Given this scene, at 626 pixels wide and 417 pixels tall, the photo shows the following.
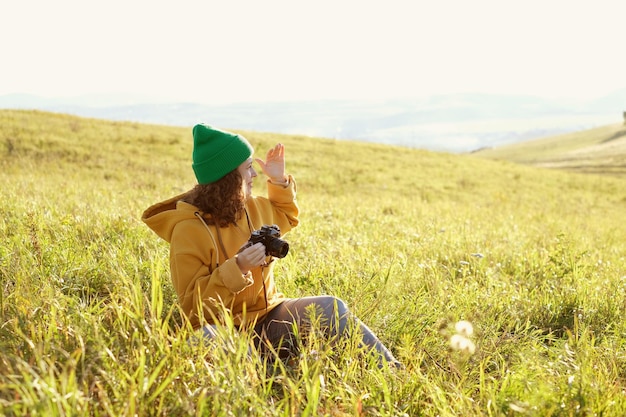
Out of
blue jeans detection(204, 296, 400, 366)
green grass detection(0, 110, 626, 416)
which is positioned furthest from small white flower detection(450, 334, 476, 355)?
blue jeans detection(204, 296, 400, 366)

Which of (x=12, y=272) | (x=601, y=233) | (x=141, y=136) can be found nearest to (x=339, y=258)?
(x=12, y=272)

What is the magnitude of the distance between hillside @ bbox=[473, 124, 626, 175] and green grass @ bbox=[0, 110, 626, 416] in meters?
47.5

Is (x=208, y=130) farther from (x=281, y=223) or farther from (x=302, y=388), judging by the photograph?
(x=302, y=388)

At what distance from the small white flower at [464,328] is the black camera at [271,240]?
4.22 feet

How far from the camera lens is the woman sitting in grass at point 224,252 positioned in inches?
122

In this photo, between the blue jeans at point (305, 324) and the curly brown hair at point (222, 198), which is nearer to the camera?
the blue jeans at point (305, 324)

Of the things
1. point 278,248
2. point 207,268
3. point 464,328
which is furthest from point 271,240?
point 464,328

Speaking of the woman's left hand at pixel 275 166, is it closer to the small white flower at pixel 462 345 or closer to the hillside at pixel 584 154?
the small white flower at pixel 462 345

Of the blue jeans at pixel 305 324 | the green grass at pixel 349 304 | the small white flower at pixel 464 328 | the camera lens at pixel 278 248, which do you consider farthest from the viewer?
the small white flower at pixel 464 328

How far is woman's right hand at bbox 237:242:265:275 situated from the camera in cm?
295

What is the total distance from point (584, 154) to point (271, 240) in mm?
84125

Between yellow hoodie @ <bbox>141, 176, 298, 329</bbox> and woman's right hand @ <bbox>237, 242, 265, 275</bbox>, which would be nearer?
woman's right hand @ <bbox>237, 242, 265, 275</bbox>

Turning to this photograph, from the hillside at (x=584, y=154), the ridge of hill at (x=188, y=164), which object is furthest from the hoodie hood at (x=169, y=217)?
the hillside at (x=584, y=154)

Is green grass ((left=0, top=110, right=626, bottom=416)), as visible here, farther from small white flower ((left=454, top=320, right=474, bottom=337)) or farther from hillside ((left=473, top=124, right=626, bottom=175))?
hillside ((left=473, top=124, right=626, bottom=175))
